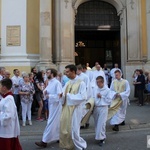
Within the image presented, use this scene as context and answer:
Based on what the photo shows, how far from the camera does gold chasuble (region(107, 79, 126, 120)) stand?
8414mm

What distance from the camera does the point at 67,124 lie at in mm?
6172

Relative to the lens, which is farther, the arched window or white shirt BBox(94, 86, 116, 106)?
the arched window

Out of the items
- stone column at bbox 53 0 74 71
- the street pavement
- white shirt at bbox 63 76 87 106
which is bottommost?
the street pavement

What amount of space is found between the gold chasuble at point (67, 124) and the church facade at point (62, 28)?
8.10 meters

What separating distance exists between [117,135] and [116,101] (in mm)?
981

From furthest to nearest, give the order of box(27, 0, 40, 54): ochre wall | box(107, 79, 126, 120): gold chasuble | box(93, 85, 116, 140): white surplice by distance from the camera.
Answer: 1. box(27, 0, 40, 54): ochre wall
2. box(107, 79, 126, 120): gold chasuble
3. box(93, 85, 116, 140): white surplice

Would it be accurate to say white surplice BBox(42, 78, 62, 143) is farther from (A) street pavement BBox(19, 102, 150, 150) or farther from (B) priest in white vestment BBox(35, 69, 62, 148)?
(A) street pavement BBox(19, 102, 150, 150)

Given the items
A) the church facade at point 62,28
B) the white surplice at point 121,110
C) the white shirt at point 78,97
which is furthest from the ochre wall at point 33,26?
the white shirt at point 78,97

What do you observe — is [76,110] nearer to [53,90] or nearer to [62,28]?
[53,90]

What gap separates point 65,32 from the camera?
15352mm

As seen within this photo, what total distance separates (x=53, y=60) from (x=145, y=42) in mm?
4960

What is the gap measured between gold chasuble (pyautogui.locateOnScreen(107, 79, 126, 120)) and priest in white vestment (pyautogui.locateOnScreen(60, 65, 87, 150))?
228 centimetres

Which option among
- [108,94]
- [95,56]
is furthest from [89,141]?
[95,56]

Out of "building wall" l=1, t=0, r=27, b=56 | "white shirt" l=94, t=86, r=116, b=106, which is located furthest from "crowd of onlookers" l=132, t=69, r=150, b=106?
"white shirt" l=94, t=86, r=116, b=106
